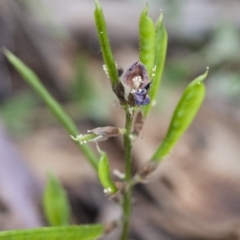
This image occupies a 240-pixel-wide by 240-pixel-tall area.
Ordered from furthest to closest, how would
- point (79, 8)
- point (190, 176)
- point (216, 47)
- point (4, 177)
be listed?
point (79, 8) < point (216, 47) < point (190, 176) < point (4, 177)

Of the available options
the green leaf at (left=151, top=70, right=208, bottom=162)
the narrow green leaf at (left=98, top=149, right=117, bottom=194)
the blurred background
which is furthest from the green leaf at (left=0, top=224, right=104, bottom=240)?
the blurred background

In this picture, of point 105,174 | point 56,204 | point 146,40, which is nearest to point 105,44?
point 146,40

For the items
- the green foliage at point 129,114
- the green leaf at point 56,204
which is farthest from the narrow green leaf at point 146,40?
the green leaf at point 56,204

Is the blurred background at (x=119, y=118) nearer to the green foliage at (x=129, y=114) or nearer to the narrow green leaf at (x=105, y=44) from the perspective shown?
the green foliage at (x=129, y=114)

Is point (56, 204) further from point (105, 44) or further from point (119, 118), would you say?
point (119, 118)

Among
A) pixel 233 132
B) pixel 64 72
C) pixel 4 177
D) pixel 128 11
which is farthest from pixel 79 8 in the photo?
pixel 4 177

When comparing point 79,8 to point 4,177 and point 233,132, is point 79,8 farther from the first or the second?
point 4,177

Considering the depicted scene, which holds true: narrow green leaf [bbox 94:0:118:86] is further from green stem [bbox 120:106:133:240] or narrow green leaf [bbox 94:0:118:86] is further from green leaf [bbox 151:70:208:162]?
green leaf [bbox 151:70:208:162]
